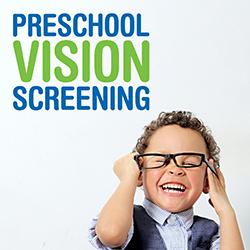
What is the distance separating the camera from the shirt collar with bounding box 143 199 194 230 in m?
1.40

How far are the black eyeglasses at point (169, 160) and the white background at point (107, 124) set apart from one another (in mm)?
371

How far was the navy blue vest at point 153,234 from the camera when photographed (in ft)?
4.55

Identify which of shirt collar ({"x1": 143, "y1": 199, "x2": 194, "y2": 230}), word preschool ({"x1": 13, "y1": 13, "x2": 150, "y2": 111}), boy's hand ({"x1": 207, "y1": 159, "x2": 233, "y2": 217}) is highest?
word preschool ({"x1": 13, "y1": 13, "x2": 150, "y2": 111})

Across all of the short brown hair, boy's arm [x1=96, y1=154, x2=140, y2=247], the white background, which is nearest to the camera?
boy's arm [x1=96, y1=154, x2=140, y2=247]

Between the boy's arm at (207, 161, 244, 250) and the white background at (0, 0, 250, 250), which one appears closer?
the boy's arm at (207, 161, 244, 250)

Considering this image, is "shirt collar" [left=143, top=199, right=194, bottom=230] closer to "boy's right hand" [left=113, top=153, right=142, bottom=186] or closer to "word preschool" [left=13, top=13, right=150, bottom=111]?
"boy's right hand" [left=113, top=153, right=142, bottom=186]

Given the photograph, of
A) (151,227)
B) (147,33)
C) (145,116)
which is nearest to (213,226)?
(151,227)

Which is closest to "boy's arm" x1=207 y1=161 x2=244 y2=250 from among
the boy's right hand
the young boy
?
the young boy

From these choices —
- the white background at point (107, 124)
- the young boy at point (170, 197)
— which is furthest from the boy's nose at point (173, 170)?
the white background at point (107, 124)

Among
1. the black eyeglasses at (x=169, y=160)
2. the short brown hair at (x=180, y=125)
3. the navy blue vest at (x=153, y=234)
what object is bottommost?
the navy blue vest at (x=153, y=234)

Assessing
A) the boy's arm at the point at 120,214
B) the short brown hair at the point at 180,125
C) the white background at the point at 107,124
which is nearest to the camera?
the boy's arm at the point at 120,214

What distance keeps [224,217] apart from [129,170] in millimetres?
170

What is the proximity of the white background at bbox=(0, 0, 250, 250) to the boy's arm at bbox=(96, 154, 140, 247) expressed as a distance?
A: 0.38 meters

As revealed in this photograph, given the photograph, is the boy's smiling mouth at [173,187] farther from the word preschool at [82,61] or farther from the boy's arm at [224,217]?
the word preschool at [82,61]
